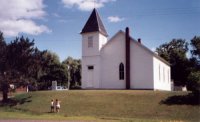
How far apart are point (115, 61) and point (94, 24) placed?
24.1 ft

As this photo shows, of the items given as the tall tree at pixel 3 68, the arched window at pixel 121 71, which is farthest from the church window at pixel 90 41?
the tall tree at pixel 3 68

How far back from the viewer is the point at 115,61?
50.2m

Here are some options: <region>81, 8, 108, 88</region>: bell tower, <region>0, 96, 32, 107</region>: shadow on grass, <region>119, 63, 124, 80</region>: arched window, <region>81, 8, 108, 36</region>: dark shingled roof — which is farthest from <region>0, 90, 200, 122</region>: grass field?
<region>81, 8, 108, 36</region>: dark shingled roof

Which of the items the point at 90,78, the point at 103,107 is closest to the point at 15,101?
the point at 103,107

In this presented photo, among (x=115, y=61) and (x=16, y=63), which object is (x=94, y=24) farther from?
(x=16, y=63)

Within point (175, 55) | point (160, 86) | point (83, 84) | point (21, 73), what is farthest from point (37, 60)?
point (175, 55)

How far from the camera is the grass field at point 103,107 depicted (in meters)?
29.1

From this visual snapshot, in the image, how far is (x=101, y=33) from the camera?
173 ft

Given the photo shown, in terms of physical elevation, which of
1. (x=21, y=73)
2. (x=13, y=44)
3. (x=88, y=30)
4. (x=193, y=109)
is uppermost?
(x=88, y=30)

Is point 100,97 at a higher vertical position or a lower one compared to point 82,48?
lower

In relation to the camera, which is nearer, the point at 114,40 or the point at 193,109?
the point at 193,109

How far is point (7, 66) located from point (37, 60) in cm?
445

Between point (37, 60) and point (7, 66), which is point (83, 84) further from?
point (7, 66)

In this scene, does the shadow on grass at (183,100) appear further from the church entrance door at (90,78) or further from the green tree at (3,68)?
the green tree at (3,68)
